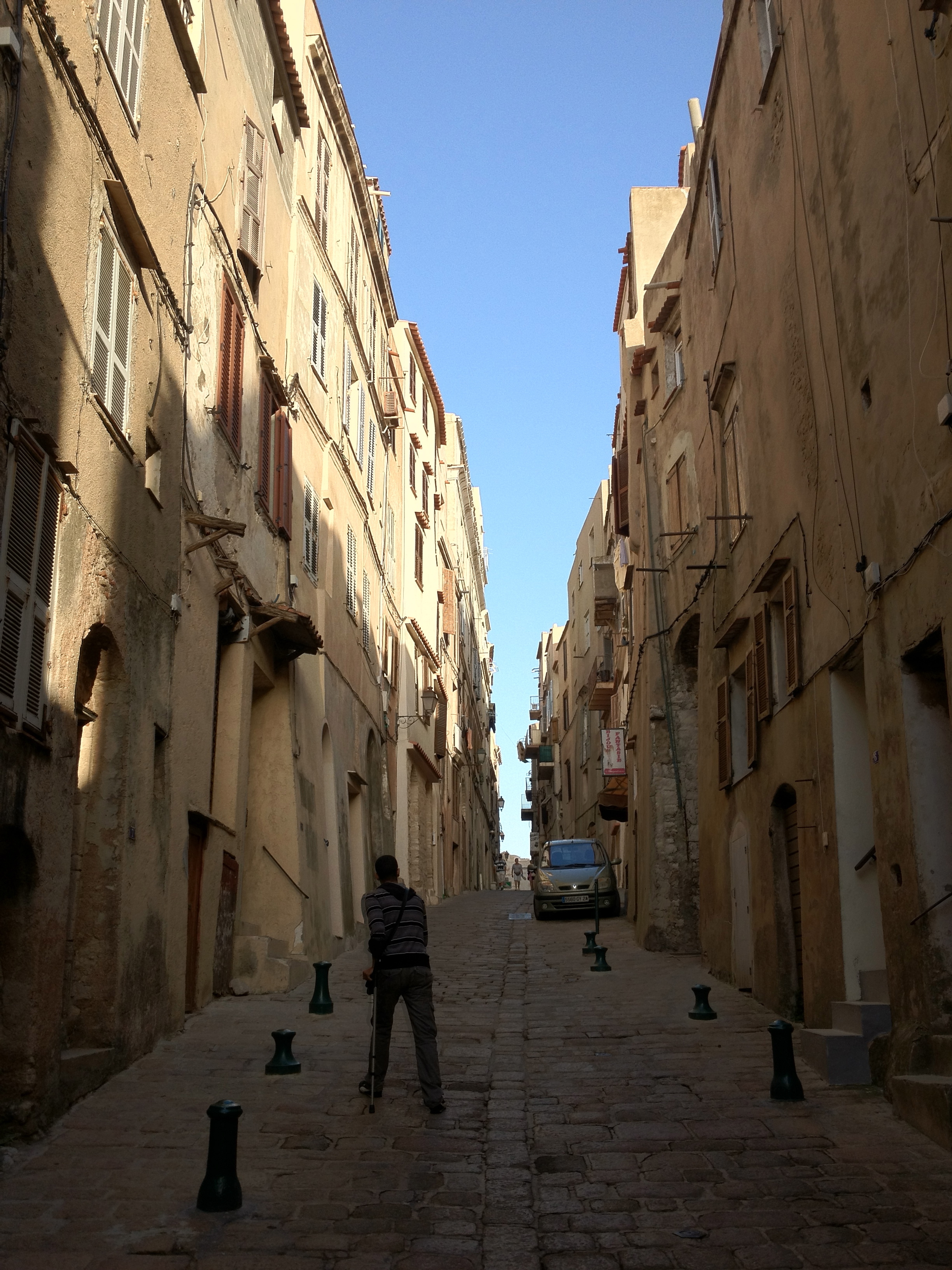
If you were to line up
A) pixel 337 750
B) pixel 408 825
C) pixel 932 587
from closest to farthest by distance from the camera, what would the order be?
pixel 932 587, pixel 337 750, pixel 408 825

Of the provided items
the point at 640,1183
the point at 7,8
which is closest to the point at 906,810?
the point at 640,1183

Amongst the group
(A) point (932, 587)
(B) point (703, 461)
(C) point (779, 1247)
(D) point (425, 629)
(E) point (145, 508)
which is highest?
(D) point (425, 629)

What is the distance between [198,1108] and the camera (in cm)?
825

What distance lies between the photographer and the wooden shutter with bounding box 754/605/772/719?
13047mm

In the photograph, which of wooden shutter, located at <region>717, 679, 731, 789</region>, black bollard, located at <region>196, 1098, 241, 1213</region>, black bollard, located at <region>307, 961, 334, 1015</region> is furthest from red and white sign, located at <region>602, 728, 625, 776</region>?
black bollard, located at <region>196, 1098, 241, 1213</region>

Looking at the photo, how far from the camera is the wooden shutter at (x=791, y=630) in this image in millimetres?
11773

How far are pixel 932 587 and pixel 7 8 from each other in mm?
6636

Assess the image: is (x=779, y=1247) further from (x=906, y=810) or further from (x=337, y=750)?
(x=337, y=750)

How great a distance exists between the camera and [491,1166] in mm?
7004

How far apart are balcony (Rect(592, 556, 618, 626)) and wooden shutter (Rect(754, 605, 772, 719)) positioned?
2297cm

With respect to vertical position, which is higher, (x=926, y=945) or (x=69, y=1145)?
(x=926, y=945)

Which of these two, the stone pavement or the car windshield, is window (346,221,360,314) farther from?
the stone pavement

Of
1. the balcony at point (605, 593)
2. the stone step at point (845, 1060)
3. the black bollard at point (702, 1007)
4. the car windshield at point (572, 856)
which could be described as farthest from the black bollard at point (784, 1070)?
the balcony at point (605, 593)

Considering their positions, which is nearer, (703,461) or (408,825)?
(703,461)
